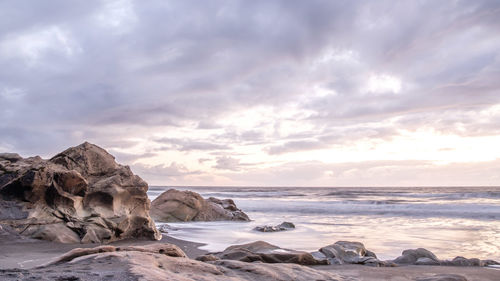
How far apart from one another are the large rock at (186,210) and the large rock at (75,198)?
6798mm

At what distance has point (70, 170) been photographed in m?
8.32

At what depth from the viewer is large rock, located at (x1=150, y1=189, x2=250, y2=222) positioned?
15968 mm

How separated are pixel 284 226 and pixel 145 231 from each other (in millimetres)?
5571

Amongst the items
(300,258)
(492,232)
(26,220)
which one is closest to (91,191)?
(26,220)

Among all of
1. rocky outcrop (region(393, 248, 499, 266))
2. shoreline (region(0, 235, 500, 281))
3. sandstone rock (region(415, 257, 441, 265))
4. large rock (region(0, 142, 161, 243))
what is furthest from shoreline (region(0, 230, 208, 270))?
sandstone rock (region(415, 257, 441, 265))

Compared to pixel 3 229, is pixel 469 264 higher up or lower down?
lower down

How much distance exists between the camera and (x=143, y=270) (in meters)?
2.80

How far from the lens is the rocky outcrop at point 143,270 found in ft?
8.83

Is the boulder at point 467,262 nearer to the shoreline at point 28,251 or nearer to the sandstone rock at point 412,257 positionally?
the sandstone rock at point 412,257

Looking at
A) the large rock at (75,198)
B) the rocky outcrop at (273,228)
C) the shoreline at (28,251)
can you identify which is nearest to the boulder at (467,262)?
the shoreline at (28,251)

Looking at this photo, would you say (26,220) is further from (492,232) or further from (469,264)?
(492,232)

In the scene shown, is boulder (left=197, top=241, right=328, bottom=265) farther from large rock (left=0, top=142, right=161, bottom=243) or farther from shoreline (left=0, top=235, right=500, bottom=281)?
large rock (left=0, top=142, right=161, bottom=243)

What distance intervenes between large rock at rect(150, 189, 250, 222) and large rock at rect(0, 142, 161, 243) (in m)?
6.80

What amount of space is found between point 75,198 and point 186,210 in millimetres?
8150
